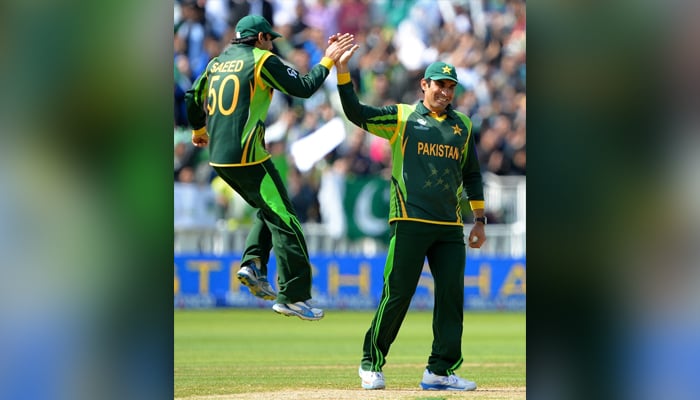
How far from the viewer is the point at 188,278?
16219mm

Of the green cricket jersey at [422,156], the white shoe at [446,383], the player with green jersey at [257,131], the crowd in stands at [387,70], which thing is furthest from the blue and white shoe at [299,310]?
the crowd in stands at [387,70]

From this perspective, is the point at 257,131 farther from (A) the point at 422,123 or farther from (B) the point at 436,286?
(B) the point at 436,286

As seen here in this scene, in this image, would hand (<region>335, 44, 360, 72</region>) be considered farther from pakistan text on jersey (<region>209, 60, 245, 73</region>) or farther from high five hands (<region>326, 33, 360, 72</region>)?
pakistan text on jersey (<region>209, 60, 245, 73</region>)

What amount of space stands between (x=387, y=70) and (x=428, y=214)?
32.0 ft

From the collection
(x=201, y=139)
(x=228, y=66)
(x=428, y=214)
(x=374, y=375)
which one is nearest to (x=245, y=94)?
(x=228, y=66)

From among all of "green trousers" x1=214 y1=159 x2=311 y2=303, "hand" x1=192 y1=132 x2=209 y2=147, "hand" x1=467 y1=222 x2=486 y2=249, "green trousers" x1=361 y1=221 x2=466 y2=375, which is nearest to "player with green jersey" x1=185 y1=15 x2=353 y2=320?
"green trousers" x1=214 y1=159 x2=311 y2=303

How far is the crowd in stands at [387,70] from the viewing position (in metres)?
16.6

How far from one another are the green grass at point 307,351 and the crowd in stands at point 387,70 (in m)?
2.00

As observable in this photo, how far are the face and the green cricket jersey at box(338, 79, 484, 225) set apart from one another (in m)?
0.08

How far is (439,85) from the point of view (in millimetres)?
8812
